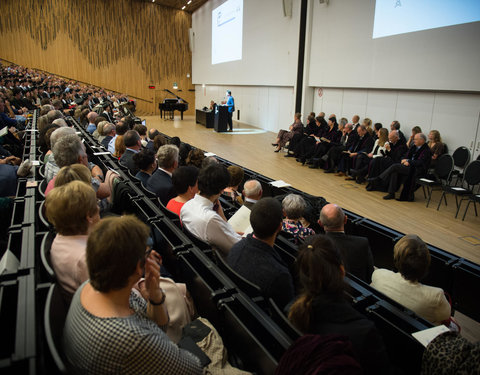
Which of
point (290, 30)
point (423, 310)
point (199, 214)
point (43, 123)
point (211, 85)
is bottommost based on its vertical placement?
point (423, 310)

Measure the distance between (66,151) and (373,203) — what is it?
4819mm

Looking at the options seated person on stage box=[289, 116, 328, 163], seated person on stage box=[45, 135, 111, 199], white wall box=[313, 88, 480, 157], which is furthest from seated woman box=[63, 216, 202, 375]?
seated person on stage box=[289, 116, 328, 163]

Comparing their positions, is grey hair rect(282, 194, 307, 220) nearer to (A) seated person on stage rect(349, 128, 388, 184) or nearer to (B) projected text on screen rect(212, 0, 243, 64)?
(A) seated person on stage rect(349, 128, 388, 184)

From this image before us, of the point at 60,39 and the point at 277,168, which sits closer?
the point at 277,168

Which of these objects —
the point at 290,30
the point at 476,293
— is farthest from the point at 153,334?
the point at 290,30

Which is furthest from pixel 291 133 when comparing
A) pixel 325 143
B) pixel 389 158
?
pixel 389 158

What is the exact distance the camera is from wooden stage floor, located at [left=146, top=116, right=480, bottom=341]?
412 centimetres

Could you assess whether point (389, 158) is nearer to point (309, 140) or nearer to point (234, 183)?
point (309, 140)

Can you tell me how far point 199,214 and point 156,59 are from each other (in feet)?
66.3

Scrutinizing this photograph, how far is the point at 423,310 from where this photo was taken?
6.34ft

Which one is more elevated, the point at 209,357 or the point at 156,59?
the point at 156,59

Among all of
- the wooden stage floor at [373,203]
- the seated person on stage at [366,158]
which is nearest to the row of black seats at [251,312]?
the wooden stage floor at [373,203]

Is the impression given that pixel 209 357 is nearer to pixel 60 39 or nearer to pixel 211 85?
pixel 211 85

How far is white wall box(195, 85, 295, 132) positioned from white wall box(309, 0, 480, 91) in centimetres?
191
